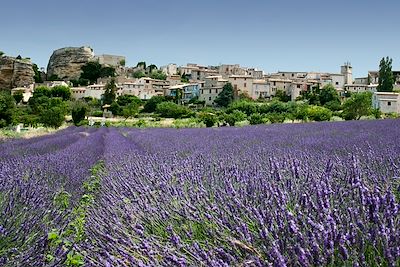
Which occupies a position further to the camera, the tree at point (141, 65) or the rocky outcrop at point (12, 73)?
the tree at point (141, 65)

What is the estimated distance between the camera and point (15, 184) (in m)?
2.94

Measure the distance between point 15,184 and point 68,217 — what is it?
0.53 meters

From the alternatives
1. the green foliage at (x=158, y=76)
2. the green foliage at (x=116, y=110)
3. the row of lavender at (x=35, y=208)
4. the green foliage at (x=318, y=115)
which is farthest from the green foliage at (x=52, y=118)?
the green foliage at (x=158, y=76)

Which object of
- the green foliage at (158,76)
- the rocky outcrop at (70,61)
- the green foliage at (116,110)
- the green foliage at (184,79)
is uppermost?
the rocky outcrop at (70,61)

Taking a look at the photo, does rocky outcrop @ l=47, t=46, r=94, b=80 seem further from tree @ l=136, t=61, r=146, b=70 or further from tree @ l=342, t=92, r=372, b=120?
tree @ l=342, t=92, r=372, b=120

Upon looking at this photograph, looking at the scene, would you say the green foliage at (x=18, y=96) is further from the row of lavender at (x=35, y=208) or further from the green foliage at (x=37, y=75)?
the row of lavender at (x=35, y=208)

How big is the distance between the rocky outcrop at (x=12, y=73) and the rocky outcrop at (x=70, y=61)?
1334 cm

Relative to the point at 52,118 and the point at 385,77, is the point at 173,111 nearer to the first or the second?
the point at 52,118

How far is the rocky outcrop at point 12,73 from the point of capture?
7519cm

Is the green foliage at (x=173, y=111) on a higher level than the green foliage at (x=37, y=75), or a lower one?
lower

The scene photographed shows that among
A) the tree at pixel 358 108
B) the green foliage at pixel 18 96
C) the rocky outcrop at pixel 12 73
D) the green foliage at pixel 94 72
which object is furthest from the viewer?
the green foliage at pixel 94 72

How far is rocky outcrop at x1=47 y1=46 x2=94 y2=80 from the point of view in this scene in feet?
296

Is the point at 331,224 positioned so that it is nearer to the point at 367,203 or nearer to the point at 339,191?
the point at 367,203

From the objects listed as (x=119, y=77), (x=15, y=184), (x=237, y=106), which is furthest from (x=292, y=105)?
(x=119, y=77)
